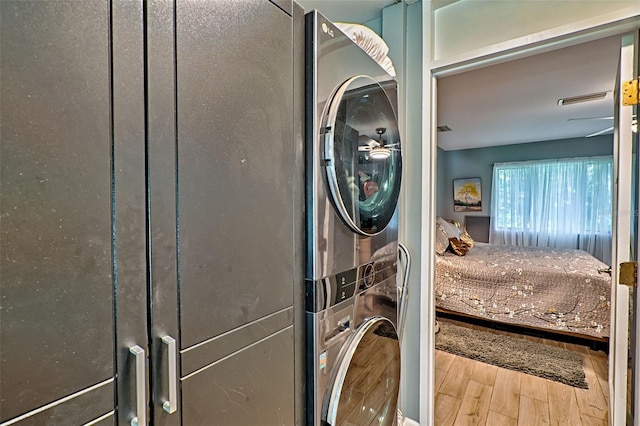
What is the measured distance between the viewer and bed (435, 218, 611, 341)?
2768 millimetres

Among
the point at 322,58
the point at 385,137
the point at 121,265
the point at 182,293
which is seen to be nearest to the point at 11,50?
the point at 121,265

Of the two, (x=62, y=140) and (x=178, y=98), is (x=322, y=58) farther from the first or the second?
(x=62, y=140)

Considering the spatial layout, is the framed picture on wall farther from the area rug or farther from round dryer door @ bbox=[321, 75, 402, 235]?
round dryer door @ bbox=[321, 75, 402, 235]

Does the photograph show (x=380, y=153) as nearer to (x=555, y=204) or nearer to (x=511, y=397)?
(x=511, y=397)

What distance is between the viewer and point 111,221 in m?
0.53

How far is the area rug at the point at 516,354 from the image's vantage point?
242 cm

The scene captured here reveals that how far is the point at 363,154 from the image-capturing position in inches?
43.7

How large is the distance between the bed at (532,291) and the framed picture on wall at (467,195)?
95.3 inches

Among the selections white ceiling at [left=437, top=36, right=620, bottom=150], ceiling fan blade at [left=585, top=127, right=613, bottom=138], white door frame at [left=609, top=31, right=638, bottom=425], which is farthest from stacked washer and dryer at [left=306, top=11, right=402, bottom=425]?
ceiling fan blade at [left=585, top=127, right=613, bottom=138]

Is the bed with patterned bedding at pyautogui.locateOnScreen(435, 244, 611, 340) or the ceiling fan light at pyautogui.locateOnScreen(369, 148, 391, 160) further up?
the ceiling fan light at pyautogui.locateOnScreen(369, 148, 391, 160)

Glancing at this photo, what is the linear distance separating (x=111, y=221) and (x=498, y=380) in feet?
9.10

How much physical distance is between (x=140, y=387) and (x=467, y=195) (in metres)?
6.42

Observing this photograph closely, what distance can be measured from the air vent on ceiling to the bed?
1687 mm

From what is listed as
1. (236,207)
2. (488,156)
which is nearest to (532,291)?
(236,207)
